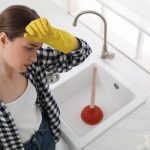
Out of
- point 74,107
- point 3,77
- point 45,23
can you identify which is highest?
point 45,23

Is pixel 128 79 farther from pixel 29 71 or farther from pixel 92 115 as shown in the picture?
pixel 29 71

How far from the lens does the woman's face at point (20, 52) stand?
39.3 inches

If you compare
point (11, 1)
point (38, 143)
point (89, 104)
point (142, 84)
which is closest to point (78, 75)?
point (89, 104)

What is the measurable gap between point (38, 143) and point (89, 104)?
1.74ft

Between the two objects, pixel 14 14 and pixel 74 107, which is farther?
pixel 74 107

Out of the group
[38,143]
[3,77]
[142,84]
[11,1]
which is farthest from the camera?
[11,1]

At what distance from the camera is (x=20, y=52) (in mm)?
1003

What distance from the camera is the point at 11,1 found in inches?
83.8

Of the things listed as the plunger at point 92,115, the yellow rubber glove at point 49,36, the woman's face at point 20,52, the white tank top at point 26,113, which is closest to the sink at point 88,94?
the plunger at point 92,115

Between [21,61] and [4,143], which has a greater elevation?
[21,61]

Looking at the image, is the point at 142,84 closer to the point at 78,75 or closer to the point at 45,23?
the point at 78,75

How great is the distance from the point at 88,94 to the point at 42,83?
0.61 meters

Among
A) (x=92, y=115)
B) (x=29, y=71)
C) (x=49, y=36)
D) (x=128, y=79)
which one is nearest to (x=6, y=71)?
(x=29, y=71)

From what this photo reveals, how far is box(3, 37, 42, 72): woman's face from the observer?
100 centimetres
